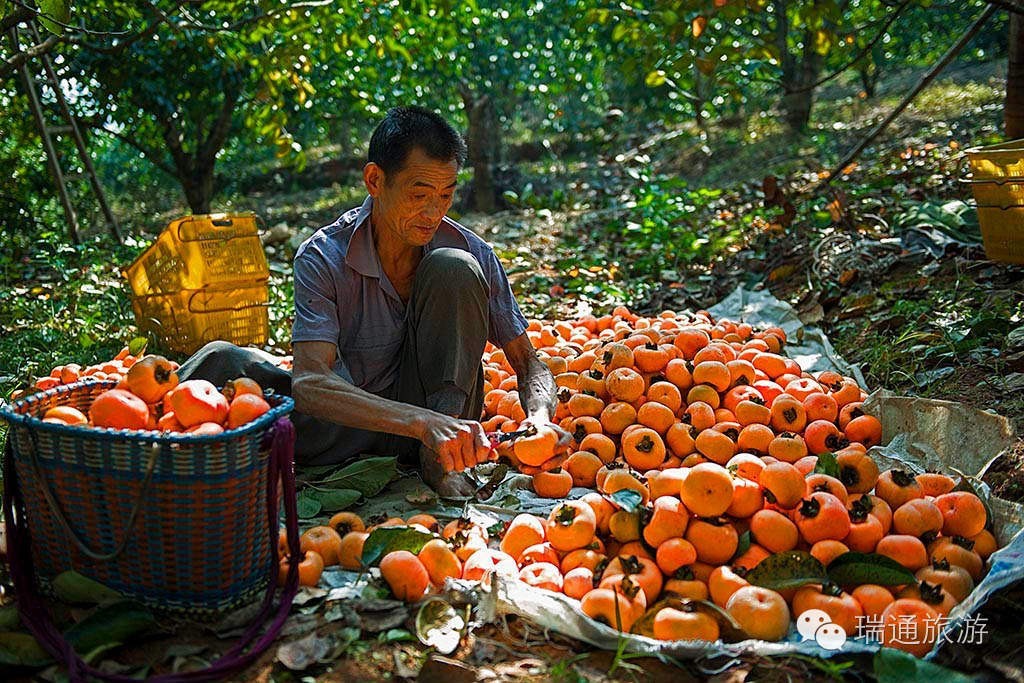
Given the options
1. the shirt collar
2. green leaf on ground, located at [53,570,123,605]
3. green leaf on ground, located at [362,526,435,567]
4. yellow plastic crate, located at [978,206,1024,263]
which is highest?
the shirt collar

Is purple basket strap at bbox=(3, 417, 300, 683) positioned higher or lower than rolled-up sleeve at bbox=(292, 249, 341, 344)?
lower

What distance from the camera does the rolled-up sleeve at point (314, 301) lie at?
2.41 m

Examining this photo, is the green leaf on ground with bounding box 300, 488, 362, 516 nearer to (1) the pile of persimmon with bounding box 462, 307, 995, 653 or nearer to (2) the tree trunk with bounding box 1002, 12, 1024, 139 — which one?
(1) the pile of persimmon with bounding box 462, 307, 995, 653

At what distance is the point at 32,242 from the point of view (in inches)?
231

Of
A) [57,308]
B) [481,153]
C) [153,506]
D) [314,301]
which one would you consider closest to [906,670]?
[153,506]

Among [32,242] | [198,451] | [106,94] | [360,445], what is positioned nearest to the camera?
[198,451]

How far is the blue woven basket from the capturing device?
1.67m

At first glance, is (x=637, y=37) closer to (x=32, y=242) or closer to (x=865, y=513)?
(x=865, y=513)

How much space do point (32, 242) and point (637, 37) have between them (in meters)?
4.43

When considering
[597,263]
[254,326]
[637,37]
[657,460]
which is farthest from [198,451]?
[597,263]

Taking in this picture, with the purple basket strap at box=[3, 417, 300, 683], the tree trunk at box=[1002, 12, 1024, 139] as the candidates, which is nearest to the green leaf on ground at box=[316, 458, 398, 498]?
the purple basket strap at box=[3, 417, 300, 683]

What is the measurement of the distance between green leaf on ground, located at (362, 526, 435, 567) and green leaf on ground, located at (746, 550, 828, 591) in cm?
80

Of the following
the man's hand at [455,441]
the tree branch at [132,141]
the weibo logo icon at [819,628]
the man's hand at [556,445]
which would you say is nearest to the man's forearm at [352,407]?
the man's hand at [455,441]

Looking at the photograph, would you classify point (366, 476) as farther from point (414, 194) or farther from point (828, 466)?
point (828, 466)
